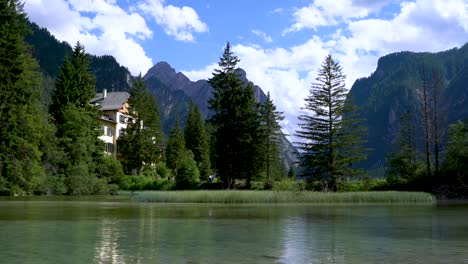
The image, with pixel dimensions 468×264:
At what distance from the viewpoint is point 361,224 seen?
17.7 metres

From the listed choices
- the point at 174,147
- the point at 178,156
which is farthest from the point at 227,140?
the point at 174,147

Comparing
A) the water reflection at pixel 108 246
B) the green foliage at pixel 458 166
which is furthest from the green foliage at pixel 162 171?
the water reflection at pixel 108 246

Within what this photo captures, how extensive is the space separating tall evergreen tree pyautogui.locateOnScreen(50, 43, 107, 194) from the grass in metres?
20.0

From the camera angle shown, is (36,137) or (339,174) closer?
(36,137)

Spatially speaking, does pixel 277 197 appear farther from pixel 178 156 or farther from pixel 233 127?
pixel 178 156

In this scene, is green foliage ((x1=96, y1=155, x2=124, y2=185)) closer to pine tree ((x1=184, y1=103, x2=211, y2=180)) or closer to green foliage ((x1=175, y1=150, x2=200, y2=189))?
green foliage ((x1=175, y1=150, x2=200, y2=189))

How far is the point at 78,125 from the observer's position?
182 ft

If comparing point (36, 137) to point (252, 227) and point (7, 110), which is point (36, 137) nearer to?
point (7, 110)

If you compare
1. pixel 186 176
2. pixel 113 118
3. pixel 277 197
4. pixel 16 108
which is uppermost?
pixel 113 118

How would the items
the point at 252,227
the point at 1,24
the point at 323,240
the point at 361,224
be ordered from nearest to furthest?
the point at 323,240 → the point at 252,227 → the point at 361,224 → the point at 1,24

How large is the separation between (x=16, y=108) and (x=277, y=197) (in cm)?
2261

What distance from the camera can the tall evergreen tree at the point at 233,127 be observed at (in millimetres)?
55156

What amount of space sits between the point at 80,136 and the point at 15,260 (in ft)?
158

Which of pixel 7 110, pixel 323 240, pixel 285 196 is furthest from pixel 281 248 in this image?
pixel 7 110
